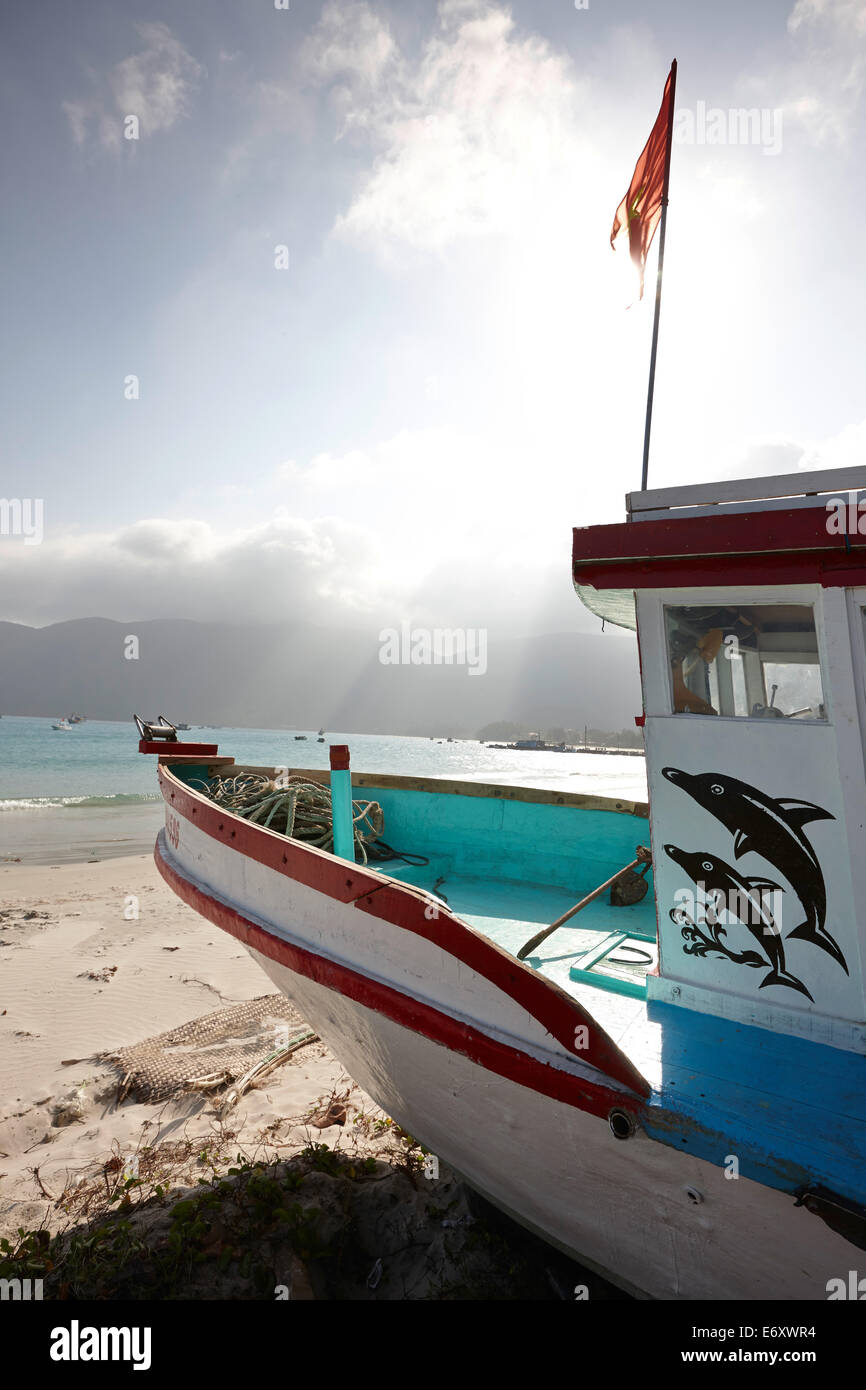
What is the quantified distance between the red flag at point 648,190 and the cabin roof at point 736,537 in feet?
8.23

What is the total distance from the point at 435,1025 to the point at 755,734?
6.72 feet

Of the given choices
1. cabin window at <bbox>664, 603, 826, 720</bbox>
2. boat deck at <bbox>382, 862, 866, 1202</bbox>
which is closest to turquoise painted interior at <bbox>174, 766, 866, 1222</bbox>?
boat deck at <bbox>382, 862, 866, 1202</bbox>

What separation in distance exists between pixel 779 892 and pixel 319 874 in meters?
2.37

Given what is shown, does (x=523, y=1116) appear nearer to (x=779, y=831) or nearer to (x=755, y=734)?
(x=779, y=831)

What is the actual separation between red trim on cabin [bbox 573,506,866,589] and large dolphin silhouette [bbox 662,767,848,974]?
964 millimetres

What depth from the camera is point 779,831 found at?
9.26 feet

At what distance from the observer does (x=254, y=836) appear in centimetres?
422

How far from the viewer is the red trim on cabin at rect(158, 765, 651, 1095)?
2506 mm

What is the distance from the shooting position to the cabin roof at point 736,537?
2707mm

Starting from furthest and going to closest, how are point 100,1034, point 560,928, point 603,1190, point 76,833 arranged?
point 76,833 < point 100,1034 < point 560,928 < point 603,1190

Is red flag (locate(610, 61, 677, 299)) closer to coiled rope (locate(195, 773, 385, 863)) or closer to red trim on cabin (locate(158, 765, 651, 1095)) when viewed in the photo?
red trim on cabin (locate(158, 765, 651, 1095))

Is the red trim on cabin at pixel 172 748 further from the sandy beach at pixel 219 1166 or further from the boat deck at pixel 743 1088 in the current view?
the boat deck at pixel 743 1088

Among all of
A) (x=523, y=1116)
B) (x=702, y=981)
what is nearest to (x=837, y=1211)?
(x=702, y=981)
